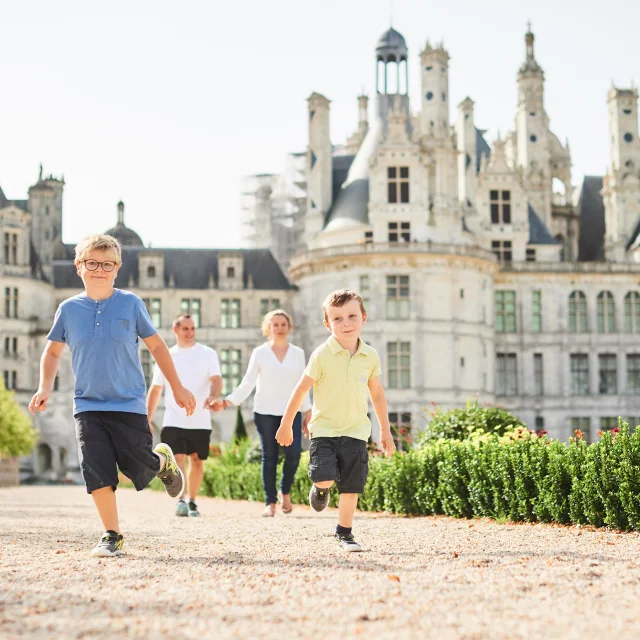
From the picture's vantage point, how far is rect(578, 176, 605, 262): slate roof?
178ft

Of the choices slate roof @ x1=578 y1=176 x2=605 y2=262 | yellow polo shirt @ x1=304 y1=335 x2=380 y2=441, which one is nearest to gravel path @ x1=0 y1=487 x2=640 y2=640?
yellow polo shirt @ x1=304 y1=335 x2=380 y2=441

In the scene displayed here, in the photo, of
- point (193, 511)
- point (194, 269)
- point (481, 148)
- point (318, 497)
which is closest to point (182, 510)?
point (193, 511)

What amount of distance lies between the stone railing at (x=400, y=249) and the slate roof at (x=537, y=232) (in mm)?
6137

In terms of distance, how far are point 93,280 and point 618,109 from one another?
154 ft

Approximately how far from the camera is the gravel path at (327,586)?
4.36 meters

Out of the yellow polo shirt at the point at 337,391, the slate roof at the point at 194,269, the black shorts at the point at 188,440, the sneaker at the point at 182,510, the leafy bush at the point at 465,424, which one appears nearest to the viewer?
the yellow polo shirt at the point at 337,391

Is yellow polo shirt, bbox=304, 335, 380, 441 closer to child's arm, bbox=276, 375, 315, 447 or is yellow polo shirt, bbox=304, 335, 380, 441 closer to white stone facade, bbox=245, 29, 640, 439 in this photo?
child's arm, bbox=276, 375, 315, 447

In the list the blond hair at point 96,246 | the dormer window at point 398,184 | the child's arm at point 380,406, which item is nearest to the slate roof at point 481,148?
the dormer window at point 398,184

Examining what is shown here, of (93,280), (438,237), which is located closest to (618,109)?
(438,237)

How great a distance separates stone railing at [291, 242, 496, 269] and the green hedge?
29183mm

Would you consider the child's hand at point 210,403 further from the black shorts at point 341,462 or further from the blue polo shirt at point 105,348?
the blue polo shirt at point 105,348

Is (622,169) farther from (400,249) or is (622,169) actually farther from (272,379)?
(272,379)

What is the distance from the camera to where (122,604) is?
4934mm

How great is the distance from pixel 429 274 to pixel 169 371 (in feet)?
120
